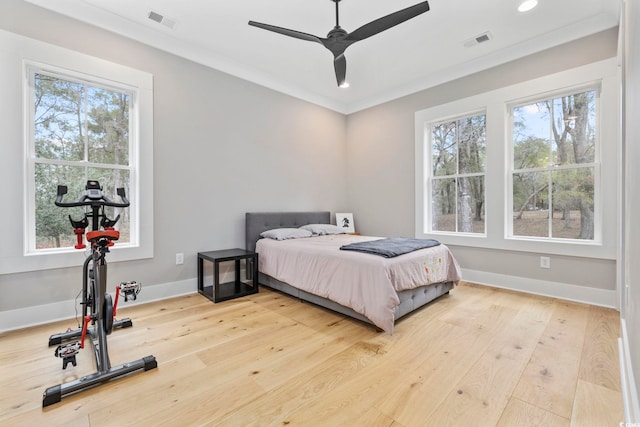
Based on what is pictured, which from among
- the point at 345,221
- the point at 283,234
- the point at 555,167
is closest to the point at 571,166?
the point at 555,167

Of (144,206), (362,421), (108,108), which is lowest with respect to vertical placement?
(362,421)

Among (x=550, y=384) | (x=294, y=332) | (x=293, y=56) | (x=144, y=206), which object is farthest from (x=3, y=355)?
(x=293, y=56)

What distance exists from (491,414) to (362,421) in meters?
0.65

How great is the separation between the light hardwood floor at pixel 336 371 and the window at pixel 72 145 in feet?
3.07

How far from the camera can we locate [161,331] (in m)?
2.33

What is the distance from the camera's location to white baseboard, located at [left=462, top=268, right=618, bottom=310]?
283 centimetres

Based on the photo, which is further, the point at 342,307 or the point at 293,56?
the point at 293,56

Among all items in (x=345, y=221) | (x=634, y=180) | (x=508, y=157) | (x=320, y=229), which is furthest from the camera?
(x=345, y=221)

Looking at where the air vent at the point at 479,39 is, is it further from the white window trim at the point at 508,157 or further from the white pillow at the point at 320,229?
the white pillow at the point at 320,229

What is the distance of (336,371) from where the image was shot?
5.80 ft

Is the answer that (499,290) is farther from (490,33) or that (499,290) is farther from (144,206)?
(144,206)

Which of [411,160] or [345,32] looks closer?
[345,32]

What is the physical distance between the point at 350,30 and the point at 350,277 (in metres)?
2.58

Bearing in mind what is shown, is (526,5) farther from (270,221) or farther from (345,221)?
(270,221)
